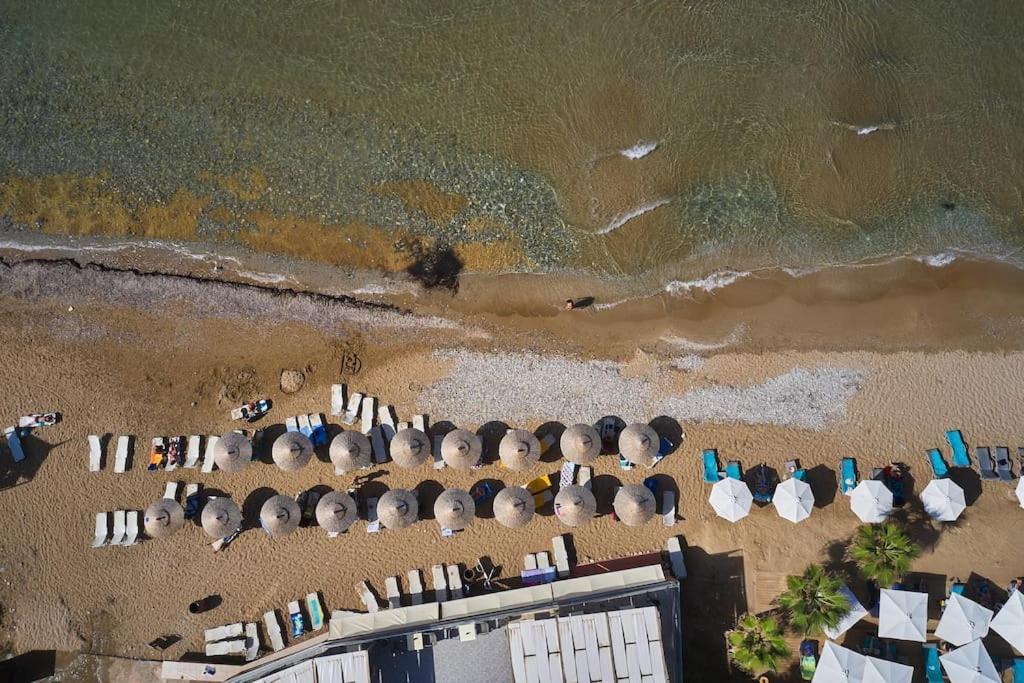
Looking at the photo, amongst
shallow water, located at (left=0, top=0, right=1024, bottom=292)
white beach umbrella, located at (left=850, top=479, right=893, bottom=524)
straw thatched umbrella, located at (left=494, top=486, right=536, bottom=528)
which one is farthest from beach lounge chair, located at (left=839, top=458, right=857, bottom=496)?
straw thatched umbrella, located at (left=494, top=486, right=536, bottom=528)

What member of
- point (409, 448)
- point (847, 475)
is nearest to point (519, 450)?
point (409, 448)

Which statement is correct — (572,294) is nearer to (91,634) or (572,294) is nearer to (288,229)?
(288,229)

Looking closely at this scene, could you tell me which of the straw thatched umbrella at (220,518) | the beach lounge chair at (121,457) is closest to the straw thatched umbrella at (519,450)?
the straw thatched umbrella at (220,518)

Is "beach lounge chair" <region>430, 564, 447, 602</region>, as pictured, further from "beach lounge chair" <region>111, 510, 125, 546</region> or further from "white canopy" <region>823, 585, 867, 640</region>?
"white canopy" <region>823, 585, 867, 640</region>

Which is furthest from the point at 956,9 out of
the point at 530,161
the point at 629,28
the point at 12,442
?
the point at 12,442

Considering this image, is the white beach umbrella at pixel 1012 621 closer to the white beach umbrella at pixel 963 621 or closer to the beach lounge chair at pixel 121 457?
the white beach umbrella at pixel 963 621
